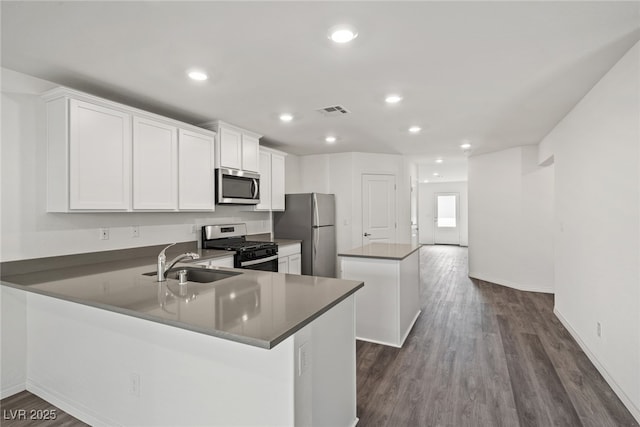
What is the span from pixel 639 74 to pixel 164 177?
3615 mm

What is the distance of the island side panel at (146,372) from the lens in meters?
1.43

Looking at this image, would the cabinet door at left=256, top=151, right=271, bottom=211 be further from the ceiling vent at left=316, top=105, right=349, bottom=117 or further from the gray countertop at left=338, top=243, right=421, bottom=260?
the gray countertop at left=338, top=243, right=421, bottom=260

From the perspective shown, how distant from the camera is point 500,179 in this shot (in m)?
5.64

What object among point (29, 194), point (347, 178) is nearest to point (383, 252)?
point (347, 178)

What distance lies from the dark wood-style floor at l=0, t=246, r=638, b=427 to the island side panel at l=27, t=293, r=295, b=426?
24 centimetres

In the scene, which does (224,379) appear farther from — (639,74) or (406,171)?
(406,171)

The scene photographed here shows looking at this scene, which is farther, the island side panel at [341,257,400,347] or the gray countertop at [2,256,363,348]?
the island side panel at [341,257,400,347]

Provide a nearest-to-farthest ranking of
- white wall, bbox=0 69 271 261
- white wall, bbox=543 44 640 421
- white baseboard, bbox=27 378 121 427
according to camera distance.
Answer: white baseboard, bbox=27 378 121 427
white wall, bbox=543 44 640 421
white wall, bbox=0 69 271 261

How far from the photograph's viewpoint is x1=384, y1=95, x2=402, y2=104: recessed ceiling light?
2.90 m

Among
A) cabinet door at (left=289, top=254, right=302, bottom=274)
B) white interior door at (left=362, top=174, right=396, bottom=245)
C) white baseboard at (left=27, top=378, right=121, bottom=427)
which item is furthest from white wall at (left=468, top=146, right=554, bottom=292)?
white baseboard at (left=27, top=378, right=121, bottom=427)

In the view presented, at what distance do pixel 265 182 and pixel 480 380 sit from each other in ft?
10.8

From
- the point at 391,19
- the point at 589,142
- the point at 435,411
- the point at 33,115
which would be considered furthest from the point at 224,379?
the point at 589,142

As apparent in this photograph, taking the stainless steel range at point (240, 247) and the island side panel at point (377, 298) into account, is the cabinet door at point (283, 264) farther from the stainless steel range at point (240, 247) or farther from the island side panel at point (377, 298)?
the island side panel at point (377, 298)

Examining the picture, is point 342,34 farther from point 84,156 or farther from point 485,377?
point 485,377
